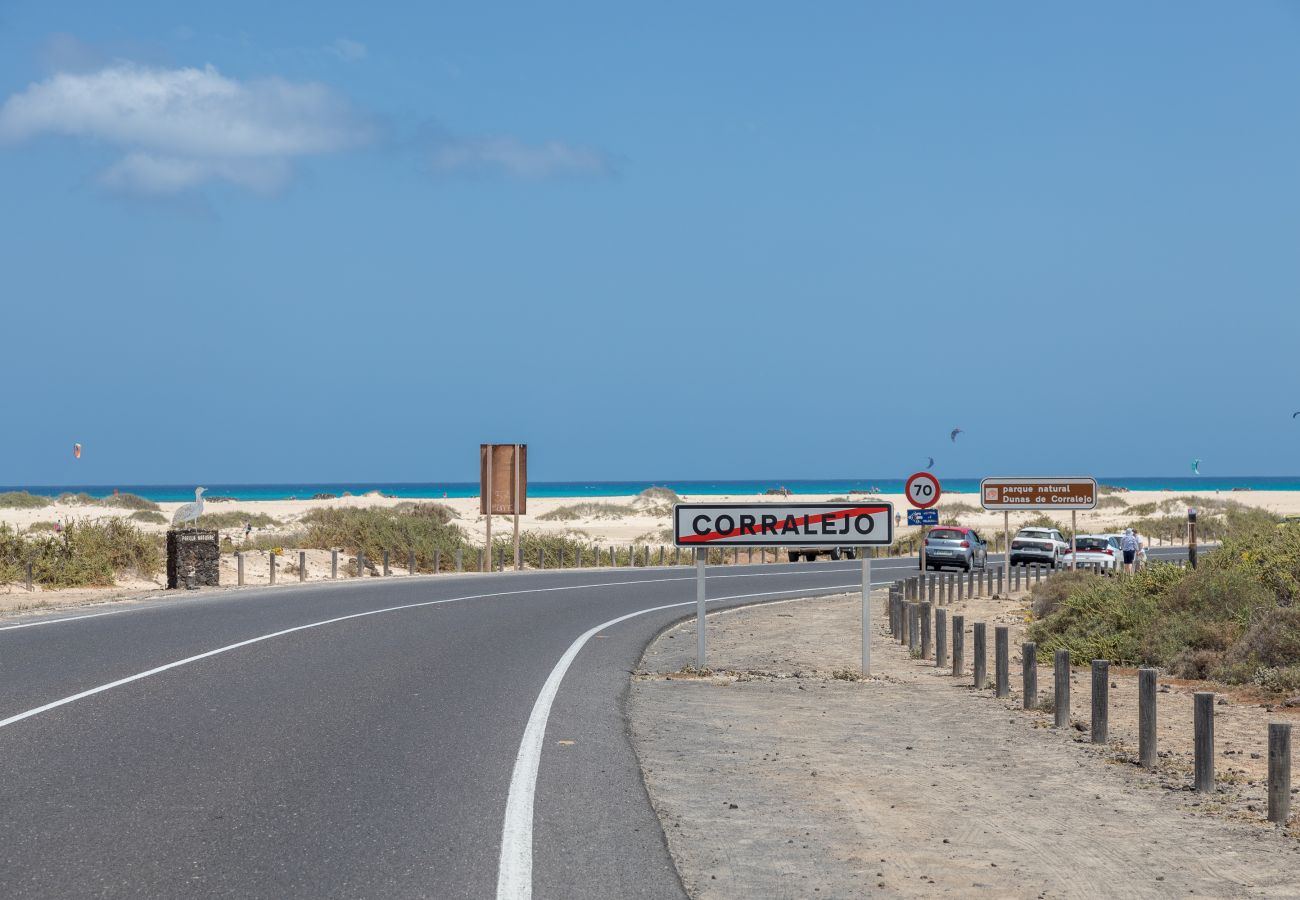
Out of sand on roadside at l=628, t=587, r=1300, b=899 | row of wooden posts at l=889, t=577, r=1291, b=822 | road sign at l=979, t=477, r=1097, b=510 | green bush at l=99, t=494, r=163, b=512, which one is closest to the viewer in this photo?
sand on roadside at l=628, t=587, r=1300, b=899

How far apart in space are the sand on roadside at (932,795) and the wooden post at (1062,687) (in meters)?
0.21

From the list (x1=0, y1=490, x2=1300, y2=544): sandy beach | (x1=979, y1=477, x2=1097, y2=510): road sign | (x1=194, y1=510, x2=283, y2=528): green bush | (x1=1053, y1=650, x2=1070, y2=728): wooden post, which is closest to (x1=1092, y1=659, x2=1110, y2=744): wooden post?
(x1=1053, y1=650, x2=1070, y2=728): wooden post

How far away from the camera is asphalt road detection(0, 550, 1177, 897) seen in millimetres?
6516

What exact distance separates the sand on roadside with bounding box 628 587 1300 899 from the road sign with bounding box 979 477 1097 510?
1403cm

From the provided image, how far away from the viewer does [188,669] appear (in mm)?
14305

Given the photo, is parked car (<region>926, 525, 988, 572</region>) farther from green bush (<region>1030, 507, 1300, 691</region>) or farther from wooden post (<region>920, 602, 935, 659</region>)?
wooden post (<region>920, 602, 935, 659</region>)

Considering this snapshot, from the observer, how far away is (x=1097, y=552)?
139ft

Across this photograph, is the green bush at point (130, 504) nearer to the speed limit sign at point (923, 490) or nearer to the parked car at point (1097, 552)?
the parked car at point (1097, 552)

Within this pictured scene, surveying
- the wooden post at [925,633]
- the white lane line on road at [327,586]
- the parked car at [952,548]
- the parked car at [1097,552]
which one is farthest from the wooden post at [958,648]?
the parked car at [952,548]

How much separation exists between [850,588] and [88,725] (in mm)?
24960

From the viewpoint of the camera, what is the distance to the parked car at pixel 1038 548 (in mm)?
44906

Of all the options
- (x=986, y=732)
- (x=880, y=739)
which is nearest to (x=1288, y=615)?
(x=986, y=732)

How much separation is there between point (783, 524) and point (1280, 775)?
8059 mm

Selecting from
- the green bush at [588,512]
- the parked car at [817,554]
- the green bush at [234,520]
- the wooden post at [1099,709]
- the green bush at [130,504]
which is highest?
the wooden post at [1099,709]
